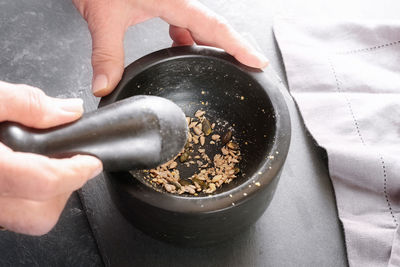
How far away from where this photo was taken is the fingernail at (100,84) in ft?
2.96

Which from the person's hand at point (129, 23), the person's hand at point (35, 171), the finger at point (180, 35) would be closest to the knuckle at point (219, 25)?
the person's hand at point (129, 23)

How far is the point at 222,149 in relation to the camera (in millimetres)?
1017

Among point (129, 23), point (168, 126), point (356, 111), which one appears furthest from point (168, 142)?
point (356, 111)

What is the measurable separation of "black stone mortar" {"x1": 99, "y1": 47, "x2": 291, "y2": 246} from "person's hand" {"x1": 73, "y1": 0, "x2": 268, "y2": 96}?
0.03 metres

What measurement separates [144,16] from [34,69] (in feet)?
1.14

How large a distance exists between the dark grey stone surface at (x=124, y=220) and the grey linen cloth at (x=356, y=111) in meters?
0.04

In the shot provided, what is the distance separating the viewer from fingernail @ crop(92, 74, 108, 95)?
90cm

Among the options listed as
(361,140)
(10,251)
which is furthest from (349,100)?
(10,251)

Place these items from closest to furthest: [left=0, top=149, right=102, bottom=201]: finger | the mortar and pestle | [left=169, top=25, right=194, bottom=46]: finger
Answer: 1. [left=0, top=149, right=102, bottom=201]: finger
2. the mortar and pestle
3. [left=169, top=25, right=194, bottom=46]: finger

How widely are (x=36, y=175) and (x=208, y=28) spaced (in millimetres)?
529

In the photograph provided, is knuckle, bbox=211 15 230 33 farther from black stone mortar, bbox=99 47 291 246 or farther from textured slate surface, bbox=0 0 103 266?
textured slate surface, bbox=0 0 103 266

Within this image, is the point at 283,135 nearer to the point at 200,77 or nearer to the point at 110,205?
the point at 200,77

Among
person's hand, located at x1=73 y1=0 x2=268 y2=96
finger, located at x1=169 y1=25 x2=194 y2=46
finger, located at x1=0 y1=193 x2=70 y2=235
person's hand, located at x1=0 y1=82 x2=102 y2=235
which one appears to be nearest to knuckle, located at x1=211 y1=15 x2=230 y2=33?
person's hand, located at x1=73 y1=0 x2=268 y2=96

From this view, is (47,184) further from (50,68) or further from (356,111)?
(356,111)
